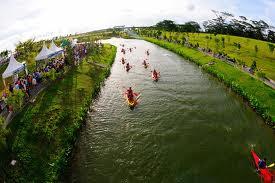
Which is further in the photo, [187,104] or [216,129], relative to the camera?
[187,104]

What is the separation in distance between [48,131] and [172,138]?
13.8 m

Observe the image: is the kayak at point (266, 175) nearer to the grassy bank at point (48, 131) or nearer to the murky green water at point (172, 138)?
the murky green water at point (172, 138)

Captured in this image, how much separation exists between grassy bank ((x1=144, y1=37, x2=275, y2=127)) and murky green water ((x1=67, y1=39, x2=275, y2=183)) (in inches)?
51.9

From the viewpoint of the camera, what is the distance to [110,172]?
2503 cm

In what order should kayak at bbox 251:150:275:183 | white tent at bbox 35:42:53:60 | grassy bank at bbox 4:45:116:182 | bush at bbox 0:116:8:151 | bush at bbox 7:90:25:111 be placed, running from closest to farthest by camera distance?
1. kayak at bbox 251:150:275:183
2. grassy bank at bbox 4:45:116:182
3. bush at bbox 0:116:8:151
4. bush at bbox 7:90:25:111
5. white tent at bbox 35:42:53:60

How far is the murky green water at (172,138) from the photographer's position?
973 inches

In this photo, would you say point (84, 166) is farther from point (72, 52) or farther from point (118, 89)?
point (72, 52)

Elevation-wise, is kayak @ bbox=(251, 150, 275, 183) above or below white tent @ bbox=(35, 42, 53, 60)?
below

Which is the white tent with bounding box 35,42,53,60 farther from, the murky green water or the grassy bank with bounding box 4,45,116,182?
the murky green water

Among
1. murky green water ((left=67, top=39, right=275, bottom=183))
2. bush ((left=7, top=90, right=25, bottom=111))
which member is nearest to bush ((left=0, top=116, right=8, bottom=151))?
bush ((left=7, top=90, right=25, bottom=111))

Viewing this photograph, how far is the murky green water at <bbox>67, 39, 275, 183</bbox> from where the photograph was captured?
24719mm

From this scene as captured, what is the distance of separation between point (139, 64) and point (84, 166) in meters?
46.6

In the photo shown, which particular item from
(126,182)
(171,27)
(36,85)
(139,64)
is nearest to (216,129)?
(126,182)

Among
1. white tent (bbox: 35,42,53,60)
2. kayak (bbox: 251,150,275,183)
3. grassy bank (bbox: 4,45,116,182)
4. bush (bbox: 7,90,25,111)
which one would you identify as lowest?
kayak (bbox: 251,150,275,183)
